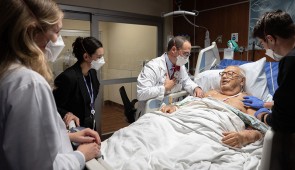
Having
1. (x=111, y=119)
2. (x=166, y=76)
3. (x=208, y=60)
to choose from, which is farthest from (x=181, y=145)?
(x=111, y=119)

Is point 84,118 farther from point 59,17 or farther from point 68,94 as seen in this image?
point 59,17

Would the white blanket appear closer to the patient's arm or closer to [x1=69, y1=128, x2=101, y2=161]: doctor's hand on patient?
the patient's arm

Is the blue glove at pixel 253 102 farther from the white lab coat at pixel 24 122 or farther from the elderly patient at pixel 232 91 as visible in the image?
the white lab coat at pixel 24 122

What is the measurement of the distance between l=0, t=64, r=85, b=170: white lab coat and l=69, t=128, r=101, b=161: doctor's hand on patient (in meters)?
0.27

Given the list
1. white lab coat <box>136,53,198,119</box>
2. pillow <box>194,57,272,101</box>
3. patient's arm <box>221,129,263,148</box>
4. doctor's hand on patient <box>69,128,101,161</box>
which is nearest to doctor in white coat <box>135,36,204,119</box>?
white lab coat <box>136,53,198,119</box>

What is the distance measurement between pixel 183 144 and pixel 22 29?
3.57 ft

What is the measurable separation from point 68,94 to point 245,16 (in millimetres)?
2330

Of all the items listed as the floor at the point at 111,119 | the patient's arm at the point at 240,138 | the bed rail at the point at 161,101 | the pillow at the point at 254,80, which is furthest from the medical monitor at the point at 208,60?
the floor at the point at 111,119

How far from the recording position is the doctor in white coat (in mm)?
2336

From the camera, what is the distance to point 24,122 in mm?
621

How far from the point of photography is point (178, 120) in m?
1.68

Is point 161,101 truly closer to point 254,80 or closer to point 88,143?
point 254,80

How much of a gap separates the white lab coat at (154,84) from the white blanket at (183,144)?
0.46 metres

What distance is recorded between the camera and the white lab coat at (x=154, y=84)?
2314mm
